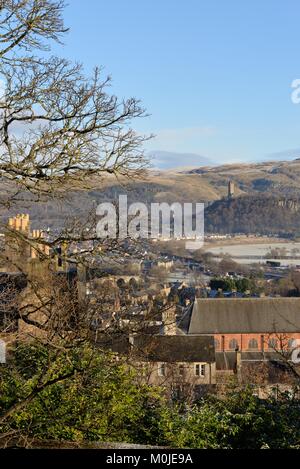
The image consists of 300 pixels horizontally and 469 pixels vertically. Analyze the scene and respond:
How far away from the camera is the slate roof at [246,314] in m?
52.6

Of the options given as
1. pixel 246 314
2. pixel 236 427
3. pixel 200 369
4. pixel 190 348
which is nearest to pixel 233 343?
pixel 246 314

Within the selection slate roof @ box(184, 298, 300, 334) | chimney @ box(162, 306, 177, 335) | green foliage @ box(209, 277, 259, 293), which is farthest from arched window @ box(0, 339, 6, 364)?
green foliage @ box(209, 277, 259, 293)

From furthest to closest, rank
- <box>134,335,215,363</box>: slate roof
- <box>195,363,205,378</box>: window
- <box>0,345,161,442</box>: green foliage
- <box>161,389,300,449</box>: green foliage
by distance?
<box>195,363,205,378</box>: window → <box>134,335,215,363</box>: slate roof → <box>0,345,161,442</box>: green foliage → <box>161,389,300,449</box>: green foliage

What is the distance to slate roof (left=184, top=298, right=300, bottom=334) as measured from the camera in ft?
172

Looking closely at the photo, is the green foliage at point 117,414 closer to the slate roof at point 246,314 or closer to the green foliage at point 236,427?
the green foliage at point 236,427

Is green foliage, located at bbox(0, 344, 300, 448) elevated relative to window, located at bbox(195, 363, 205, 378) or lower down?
elevated

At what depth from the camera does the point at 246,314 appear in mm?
54062

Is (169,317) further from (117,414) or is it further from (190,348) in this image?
(190,348)

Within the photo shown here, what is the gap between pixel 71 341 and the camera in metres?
9.62

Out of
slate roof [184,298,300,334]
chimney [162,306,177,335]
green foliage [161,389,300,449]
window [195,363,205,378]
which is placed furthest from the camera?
slate roof [184,298,300,334]

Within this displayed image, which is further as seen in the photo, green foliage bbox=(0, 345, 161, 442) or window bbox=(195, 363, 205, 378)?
window bbox=(195, 363, 205, 378)

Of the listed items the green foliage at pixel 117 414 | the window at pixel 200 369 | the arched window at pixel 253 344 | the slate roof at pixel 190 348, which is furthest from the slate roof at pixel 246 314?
the green foliage at pixel 117 414

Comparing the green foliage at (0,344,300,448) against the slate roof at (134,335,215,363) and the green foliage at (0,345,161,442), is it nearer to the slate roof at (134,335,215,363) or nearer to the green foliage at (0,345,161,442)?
the green foliage at (0,345,161,442)

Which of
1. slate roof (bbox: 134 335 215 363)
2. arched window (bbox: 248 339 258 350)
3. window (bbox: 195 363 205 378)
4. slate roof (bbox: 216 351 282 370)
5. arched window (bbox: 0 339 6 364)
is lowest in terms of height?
arched window (bbox: 248 339 258 350)
